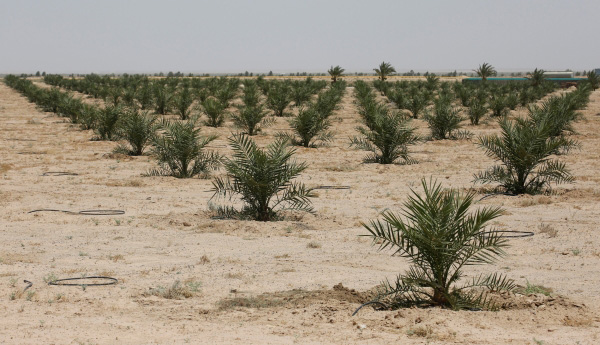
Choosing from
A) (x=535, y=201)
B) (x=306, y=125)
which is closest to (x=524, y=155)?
(x=535, y=201)

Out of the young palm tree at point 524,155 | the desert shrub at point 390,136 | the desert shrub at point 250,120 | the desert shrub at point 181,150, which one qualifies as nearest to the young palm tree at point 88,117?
the desert shrub at point 250,120

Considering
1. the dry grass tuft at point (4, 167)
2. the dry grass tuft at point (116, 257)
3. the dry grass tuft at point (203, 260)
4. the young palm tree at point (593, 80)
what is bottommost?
the dry grass tuft at point (4, 167)

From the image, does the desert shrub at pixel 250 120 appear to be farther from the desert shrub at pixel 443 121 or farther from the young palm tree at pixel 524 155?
the young palm tree at pixel 524 155

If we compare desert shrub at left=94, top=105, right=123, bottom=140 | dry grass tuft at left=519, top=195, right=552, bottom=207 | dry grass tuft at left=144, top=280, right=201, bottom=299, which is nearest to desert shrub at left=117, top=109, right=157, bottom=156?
desert shrub at left=94, top=105, right=123, bottom=140

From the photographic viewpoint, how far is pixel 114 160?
1688 cm

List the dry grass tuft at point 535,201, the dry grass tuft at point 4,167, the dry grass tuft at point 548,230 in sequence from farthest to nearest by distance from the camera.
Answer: the dry grass tuft at point 4,167 < the dry grass tuft at point 535,201 < the dry grass tuft at point 548,230

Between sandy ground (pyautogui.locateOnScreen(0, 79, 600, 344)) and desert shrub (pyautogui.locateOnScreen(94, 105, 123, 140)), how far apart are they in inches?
228

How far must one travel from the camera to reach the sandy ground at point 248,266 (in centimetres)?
546

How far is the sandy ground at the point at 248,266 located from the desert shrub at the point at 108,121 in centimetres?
578

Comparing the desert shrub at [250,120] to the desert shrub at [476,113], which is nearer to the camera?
the desert shrub at [250,120]

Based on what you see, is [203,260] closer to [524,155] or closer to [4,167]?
[524,155]

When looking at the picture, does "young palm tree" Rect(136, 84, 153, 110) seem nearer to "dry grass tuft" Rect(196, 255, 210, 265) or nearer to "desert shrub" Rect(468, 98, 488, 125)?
"desert shrub" Rect(468, 98, 488, 125)

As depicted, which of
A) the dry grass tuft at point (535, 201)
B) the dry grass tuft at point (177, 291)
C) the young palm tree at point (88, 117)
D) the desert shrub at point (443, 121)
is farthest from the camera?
the young palm tree at point (88, 117)

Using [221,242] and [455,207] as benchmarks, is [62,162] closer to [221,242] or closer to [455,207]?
[221,242]
